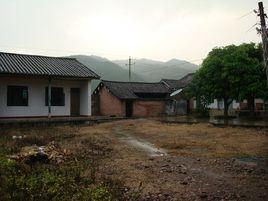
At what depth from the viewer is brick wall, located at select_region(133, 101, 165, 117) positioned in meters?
40.5

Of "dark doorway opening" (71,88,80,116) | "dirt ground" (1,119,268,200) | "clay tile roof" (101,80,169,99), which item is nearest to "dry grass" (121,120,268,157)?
"dirt ground" (1,119,268,200)

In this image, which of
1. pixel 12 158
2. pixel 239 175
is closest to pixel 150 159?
pixel 239 175

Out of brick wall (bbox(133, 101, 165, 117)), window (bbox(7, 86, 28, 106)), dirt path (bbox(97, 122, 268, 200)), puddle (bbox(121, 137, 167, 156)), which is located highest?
Answer: window (bbox(7, 86, 28, 106))

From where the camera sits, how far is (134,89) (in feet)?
138

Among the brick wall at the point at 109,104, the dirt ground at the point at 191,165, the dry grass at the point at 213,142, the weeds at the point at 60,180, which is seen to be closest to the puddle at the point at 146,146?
the dirt ground at the point at 191,165

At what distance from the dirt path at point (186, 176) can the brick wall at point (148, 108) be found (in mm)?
26305

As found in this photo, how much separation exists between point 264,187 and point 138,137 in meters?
Result: 11.0

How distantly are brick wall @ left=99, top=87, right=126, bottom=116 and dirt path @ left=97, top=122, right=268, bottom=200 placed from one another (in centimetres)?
2522

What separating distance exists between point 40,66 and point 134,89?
17121mm

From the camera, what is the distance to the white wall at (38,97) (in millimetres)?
24547

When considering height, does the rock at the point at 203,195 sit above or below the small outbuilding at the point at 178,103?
below

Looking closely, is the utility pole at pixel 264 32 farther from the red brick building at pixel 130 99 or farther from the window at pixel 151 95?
the window at pixel 151 95

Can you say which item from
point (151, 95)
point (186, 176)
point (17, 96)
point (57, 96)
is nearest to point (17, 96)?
point (17, 96)

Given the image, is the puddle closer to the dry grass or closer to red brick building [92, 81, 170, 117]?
the dry grass
